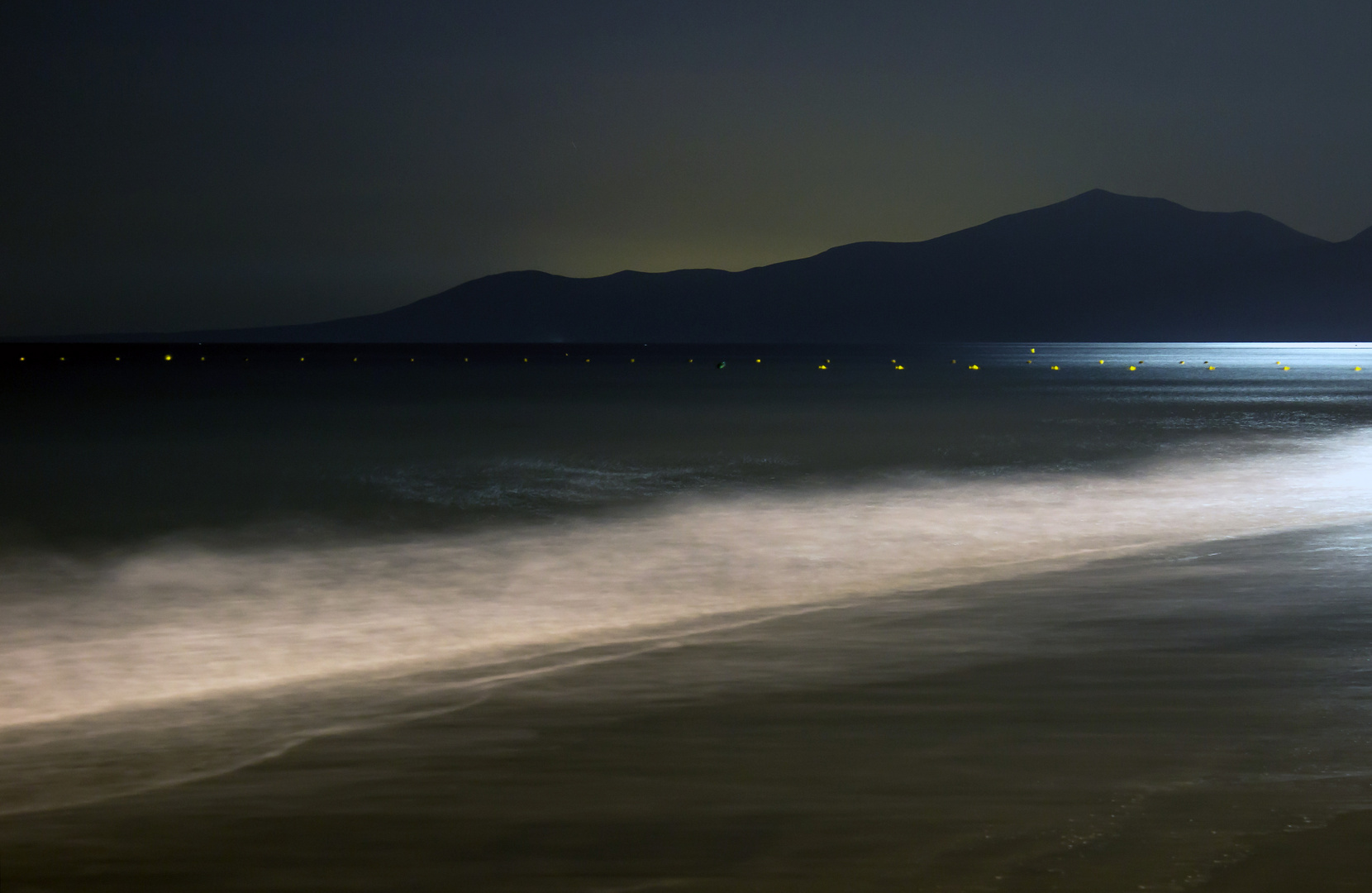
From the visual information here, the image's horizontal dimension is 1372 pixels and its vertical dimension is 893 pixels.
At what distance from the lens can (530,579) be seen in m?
13.3

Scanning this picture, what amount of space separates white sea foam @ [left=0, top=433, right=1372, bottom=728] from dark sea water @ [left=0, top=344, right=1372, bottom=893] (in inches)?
2.9

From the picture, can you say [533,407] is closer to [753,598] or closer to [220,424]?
[220,424]

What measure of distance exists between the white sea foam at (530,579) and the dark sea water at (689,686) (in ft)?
0.24

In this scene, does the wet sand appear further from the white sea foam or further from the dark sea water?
the white sea foam

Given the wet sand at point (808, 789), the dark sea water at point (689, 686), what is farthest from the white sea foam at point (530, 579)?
the wet sand at point (808, 789)

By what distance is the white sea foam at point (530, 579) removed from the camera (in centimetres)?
939

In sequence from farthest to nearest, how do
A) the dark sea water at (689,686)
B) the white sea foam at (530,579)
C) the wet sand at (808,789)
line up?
the white sea foam at (530,579), the dark sea water at (689,686), the wet sand at (808,789)

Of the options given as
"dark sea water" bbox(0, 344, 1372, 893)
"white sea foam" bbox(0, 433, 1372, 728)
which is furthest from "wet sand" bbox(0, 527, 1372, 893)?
"white sea foam" bbox(0, 433, 1372, 728)

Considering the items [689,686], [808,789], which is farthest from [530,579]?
[808,789]

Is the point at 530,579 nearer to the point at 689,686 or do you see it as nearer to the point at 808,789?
the point at 689,686

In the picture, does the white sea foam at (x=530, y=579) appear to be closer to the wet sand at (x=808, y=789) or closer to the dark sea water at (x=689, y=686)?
the dark sea water at (x=689, y=686)

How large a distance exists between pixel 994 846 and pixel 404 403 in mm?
→ 52117

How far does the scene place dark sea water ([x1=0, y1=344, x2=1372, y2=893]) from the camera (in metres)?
5.30

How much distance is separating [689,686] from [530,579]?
5372 mm
